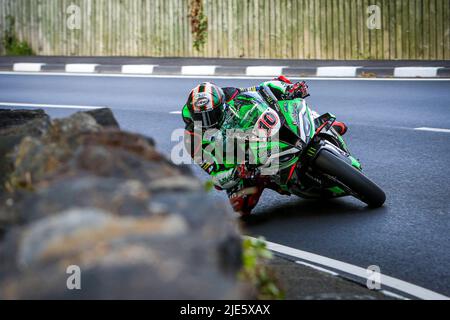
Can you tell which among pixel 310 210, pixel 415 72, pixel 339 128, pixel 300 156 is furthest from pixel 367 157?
pixel 415 72

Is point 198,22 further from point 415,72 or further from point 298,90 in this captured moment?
point 298,90

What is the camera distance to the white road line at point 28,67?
70.1 ft

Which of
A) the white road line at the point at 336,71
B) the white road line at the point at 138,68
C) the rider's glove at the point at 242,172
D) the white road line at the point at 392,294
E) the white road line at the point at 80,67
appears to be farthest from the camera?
the white road line at the point at 80,67

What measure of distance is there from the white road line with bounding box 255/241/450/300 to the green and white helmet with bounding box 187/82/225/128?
1.23m

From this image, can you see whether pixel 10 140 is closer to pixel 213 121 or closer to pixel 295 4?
pixel 213 121

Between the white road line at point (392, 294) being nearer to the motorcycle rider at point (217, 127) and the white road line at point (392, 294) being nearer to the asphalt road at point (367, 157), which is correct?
the asphalt road at point (367, 157)

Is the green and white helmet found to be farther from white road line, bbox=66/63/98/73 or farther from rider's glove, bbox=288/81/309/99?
white road line, bbox=66/63/98/73

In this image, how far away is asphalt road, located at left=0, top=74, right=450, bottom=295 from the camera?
28.0 feet

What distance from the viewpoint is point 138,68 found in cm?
2025

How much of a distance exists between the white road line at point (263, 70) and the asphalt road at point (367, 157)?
32.5 inches

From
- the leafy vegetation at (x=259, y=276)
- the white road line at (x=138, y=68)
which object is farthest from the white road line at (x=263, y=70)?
the leafy vegetation at (x=259, y=276)

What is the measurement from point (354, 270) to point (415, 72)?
10170 mm

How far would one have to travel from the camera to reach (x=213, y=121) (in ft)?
28.6
